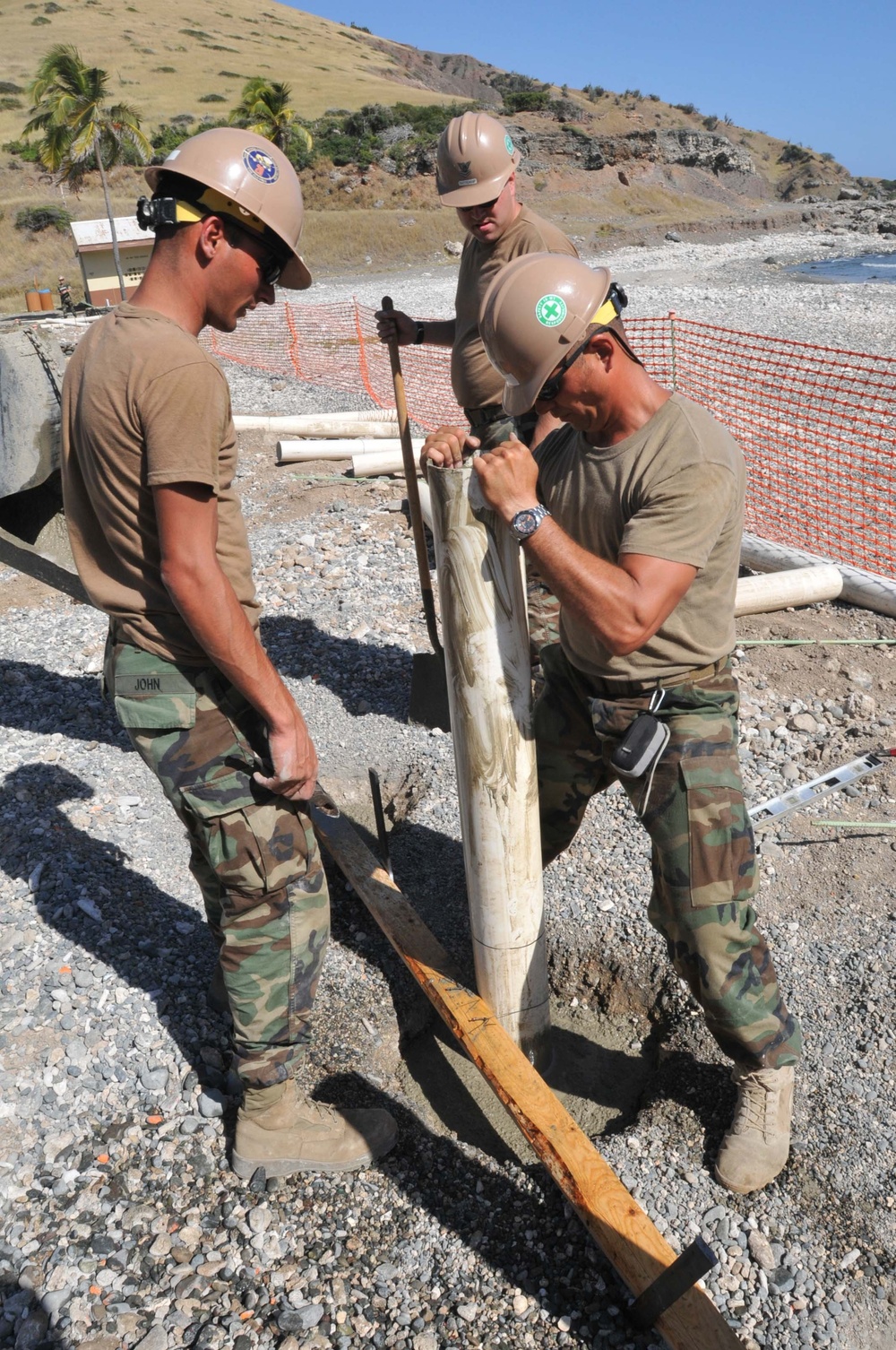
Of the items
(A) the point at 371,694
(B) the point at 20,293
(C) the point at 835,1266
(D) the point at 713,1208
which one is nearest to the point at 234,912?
(D) the point at 713,1208

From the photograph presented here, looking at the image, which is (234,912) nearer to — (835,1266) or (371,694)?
(835,1266)

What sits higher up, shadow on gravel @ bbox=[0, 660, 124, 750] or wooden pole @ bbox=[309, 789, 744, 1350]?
wooden pole @ bbox=[309, 789, 744, 1350]

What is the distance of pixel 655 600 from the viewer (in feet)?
7.14

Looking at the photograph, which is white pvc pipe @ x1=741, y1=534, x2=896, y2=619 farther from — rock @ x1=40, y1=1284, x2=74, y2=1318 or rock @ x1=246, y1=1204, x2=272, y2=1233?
rock @ x1=40, y1=1284, x2=74, y2=1318

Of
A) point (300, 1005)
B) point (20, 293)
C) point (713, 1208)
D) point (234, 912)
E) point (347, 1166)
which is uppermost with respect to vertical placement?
point (234, 912)

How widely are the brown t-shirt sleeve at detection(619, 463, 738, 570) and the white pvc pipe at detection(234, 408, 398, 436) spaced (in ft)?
26.2

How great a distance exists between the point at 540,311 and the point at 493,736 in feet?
3.43

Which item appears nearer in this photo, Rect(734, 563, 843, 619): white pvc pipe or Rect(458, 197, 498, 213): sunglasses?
Rect(458, 197, 498, 213): sunglasses

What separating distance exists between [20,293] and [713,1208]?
124 feet

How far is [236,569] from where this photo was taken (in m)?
2.33

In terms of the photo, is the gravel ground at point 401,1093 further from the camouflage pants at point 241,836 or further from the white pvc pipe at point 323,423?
the white pvc pipe at point 323,423

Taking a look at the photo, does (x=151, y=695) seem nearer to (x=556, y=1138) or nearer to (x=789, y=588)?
(x=556, y=1138)

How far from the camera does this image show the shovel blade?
474 cm

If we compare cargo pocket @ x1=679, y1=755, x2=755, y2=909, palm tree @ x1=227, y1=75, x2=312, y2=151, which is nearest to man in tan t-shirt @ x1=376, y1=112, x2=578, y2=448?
cargo pocket @ x1=679, y1=755, x2=755, y2=909
